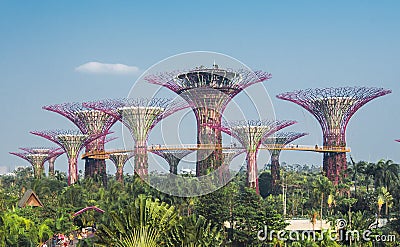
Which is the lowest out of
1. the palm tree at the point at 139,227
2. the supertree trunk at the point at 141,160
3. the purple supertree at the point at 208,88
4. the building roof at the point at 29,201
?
the building roof at the point at 29,201

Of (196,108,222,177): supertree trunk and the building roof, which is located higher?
(196,108,222,177): supertree trunk

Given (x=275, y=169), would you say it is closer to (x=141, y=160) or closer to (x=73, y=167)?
(x=141, y=160)

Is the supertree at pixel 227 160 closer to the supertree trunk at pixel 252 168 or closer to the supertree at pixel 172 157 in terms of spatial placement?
the supertree trunk at pixel 252 168

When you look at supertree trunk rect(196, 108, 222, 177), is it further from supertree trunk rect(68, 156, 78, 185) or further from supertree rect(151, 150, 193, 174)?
supertree trunk rect(68, 156, 78, 185)

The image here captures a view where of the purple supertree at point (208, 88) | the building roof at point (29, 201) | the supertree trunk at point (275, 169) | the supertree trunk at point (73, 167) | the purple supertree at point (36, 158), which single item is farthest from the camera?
the purple supertree at point (36, 158)

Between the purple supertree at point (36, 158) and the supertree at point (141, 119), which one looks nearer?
the supertree at point (141, 119)

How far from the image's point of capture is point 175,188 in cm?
4362

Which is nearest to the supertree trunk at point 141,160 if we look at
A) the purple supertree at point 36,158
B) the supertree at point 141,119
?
the supertree at point 141,119

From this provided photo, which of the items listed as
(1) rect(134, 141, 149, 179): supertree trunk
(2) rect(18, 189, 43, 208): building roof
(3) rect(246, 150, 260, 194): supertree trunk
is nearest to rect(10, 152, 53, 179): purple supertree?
(1) rect(134, 141, 149, 179): supertree trunk

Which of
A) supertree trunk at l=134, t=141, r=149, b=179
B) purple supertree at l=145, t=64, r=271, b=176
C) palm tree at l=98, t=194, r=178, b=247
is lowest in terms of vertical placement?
palm tree at l=98, t=194, r=178, b=247

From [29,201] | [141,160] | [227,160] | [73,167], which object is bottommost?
[29,201]

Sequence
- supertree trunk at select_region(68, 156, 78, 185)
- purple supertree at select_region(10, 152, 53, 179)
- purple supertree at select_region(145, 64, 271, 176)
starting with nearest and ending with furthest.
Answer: purple supertree at select_region(145, 64, 271, 176) → supertree trunk at select_region(68, 156, 78, 185) → purple supertree at select_region(10, 152, 53, 179)

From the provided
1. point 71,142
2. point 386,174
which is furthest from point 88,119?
point 386,174

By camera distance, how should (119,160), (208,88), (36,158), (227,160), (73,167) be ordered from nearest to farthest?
(208,88), (227,160), (73,167), (119,160), (36,158)
